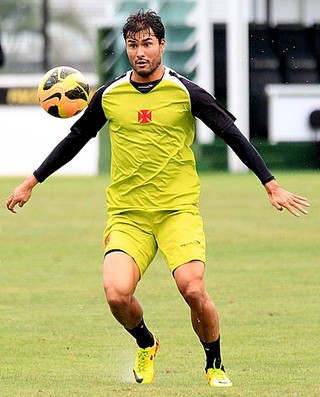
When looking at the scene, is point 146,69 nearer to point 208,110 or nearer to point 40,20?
point 208,110

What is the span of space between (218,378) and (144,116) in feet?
5.10

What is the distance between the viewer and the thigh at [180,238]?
24.5ft

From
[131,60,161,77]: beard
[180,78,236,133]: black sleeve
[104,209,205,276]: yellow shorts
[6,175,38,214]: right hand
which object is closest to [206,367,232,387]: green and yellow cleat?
[104,209,205,276]: yellow shorts

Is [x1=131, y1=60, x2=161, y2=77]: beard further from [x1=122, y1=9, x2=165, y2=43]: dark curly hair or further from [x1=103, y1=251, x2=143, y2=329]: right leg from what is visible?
Result: [x1=103, y1=251, x2=143, y2=329]: right leg

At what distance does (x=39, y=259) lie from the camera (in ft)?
48.6

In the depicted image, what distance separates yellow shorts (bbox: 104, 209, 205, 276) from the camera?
7.48 m

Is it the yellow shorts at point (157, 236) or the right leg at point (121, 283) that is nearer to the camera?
the right leg at point (121, 283)

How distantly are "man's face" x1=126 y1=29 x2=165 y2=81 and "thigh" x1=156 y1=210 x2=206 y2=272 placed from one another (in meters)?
0.85

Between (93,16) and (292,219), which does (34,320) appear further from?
(93,16)

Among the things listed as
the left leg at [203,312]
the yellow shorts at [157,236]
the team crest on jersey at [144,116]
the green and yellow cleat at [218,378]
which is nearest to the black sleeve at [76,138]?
the team crest on jersey at [144,116]

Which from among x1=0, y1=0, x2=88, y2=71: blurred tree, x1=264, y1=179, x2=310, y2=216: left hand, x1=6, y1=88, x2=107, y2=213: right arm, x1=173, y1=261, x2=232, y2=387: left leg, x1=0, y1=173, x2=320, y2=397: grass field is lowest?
x1=0, y1=0, x2=88, y2=71: blurred tree

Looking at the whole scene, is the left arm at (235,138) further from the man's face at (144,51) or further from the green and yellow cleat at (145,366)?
→ the green and yellow cleat at (145,366)

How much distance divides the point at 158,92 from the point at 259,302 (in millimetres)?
4081

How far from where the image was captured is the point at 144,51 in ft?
24.4
